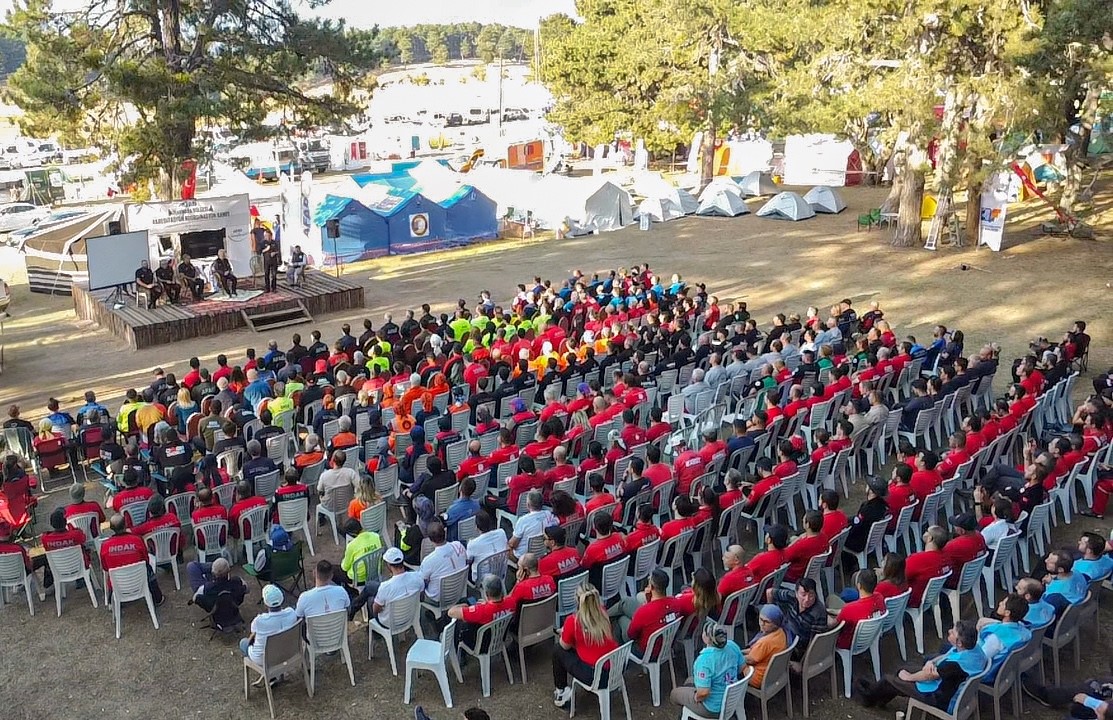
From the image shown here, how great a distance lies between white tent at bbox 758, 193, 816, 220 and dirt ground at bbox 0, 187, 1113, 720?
59 cm

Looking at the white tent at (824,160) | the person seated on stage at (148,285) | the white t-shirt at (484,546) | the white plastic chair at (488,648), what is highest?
the white tent at (824,160)

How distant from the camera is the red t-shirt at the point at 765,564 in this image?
23.1ft

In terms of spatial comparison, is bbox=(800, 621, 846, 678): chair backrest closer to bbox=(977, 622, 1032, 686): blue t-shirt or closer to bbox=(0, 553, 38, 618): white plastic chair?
bbox=(977, 622, 1032, 686): blue t-shirt

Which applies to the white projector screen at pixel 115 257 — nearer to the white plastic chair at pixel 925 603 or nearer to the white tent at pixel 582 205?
the white tent at pixel 582 205

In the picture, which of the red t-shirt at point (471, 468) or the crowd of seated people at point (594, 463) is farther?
the red t-shirt at point (471, 468)

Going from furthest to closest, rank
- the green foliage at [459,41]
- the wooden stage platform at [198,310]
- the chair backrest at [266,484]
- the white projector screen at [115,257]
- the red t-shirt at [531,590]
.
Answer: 1. the green foliage at [459,41]
2. the white projector screen at [115,257]
3. the wooden stage platform at [198,310]
4. the chair backrest at [266,484]
5. the red t-shirt at [531,590]

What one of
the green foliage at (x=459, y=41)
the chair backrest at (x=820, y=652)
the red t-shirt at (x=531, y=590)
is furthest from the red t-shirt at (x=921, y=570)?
the green foliage at (x=459, y=41)

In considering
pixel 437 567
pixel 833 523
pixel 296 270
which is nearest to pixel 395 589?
pixel 437 567

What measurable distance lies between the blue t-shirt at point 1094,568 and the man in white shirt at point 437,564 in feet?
15.2

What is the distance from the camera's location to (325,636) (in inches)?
270

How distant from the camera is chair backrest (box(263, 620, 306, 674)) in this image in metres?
6.49

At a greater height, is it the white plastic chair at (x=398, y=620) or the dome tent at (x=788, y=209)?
the dome tent at (x=788, y=209)

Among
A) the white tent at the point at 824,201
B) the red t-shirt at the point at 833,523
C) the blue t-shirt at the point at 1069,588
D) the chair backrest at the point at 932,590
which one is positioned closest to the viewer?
the blue t-shirt at the point at 1069,588

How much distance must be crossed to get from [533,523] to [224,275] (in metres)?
14.6
